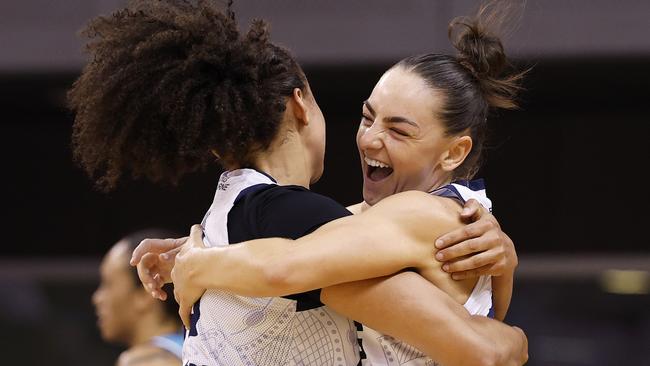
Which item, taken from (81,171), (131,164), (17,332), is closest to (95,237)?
(81,171)

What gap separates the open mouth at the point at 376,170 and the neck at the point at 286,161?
276 millimetres

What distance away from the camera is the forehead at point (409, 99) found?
2.29 m

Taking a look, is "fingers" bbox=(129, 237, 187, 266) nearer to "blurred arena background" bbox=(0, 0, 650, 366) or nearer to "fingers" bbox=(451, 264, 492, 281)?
"fingers" bbox=(451, 264, 492, 281)

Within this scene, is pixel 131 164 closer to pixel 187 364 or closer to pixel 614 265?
pixel 187 364

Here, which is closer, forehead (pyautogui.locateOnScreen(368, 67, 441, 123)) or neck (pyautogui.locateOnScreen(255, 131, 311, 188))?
neck (pyautogui.locateOnScreen(255, 131, 311, 188))

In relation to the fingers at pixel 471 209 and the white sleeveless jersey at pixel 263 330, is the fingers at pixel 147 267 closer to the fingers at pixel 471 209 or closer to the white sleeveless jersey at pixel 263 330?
the white sleeveless jersey at pixel 263 330

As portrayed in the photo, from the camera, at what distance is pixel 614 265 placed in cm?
518

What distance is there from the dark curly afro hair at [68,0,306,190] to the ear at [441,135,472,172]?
0.41 m

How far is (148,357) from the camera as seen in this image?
398 centimetres

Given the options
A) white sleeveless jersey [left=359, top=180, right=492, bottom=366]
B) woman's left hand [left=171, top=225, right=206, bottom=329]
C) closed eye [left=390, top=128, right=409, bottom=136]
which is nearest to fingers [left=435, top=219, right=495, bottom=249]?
white sleeveless jersey [left=359, top=180, right=492, bottom=366]

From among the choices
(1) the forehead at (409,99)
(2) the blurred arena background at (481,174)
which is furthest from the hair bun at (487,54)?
(2) the blurred arena background at (481,174)

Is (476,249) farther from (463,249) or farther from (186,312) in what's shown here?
(186,312)

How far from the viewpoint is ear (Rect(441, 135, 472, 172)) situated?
234 cm

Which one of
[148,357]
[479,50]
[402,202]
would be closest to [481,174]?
[148,357]
